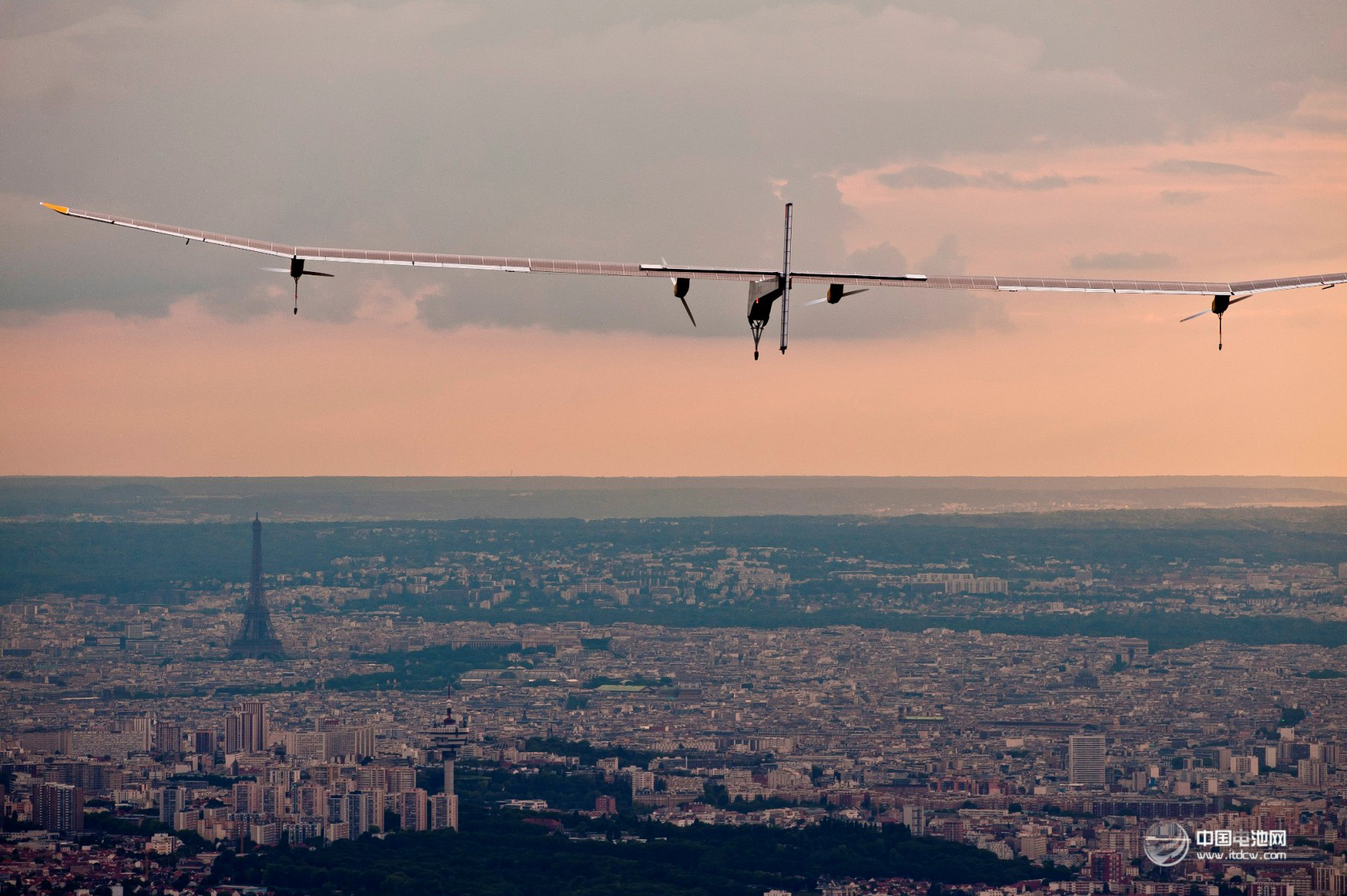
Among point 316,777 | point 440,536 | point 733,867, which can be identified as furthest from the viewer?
point 440,536

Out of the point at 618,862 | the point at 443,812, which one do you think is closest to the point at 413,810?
the point at 443,812

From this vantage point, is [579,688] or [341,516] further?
[341,516]

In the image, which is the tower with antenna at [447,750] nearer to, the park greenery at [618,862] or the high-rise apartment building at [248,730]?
the park greenery at [618,862]

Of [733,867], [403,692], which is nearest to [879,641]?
[403,692]

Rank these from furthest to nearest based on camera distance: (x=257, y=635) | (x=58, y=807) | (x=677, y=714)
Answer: (x=257, y=635), (x=677, y=714), (x=58, y=807)

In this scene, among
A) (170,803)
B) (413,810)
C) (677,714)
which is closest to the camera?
(413,810)

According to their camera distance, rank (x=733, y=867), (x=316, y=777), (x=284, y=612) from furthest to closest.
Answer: (x=284, y=612)
(x=316, y=777)
(x=733, y=867)

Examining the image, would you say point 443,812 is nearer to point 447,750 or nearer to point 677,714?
point 447,750

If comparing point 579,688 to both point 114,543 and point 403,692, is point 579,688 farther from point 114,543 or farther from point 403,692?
point 114,543
